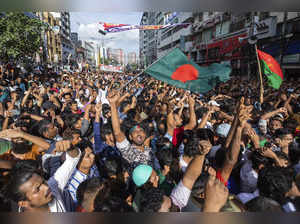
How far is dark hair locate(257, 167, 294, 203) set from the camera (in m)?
1.65

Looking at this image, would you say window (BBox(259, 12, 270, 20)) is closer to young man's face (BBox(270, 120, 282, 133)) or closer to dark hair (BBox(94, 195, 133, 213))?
young man's face (BBox(270, 120, 282, 133))

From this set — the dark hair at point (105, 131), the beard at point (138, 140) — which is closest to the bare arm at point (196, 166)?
the beard at point (138, 140)

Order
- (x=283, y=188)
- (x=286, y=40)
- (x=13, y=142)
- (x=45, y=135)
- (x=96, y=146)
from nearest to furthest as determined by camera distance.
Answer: (x=283, y=188)
(x=13, y=142)
(x=45, y=135)
(x=96, y=146)
(x=286, y=40)

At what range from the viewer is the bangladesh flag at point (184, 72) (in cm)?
352

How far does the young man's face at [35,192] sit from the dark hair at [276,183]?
173 centimetres

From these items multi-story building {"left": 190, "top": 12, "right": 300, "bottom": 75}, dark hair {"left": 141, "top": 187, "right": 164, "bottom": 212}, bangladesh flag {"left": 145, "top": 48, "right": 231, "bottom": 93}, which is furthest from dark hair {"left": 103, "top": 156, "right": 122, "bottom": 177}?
multi-story building {"left": 190, "top": 12, "right": 300, "bottom": 75}

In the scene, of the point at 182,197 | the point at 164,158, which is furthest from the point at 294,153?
the point at 182,197

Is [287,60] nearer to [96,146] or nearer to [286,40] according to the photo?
[286,40]

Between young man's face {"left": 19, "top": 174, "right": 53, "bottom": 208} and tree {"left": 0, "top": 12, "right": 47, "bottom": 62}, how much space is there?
451 inches

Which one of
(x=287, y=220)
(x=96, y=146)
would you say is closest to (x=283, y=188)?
(x=287, y=220)

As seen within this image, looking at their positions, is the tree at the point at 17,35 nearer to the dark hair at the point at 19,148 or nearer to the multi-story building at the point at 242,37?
the dark hair at the point at 19,148

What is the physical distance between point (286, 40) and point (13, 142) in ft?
56.3

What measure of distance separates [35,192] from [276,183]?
185 centimetres

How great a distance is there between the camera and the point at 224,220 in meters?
1.39
